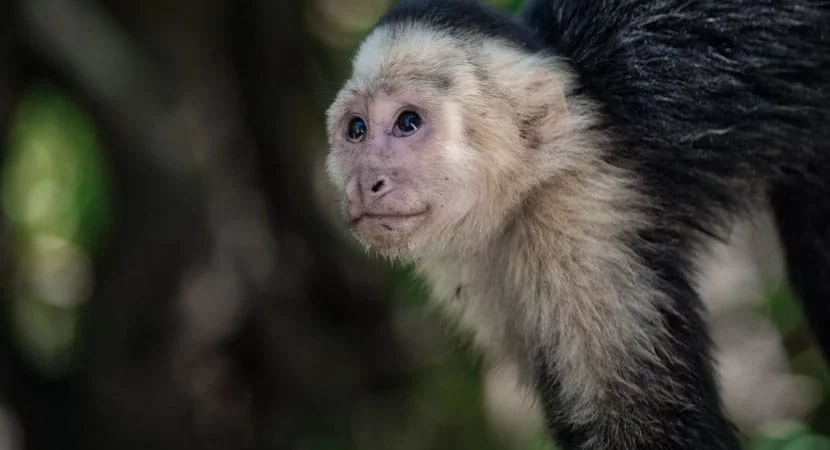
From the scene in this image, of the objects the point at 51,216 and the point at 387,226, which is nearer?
the point at 387,226

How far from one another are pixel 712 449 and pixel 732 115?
0.80m

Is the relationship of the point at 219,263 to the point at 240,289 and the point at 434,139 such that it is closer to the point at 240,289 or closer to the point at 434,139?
the point at 240,289

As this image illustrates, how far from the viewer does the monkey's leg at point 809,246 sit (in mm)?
2869

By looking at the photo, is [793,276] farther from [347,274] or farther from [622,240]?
[347,274]

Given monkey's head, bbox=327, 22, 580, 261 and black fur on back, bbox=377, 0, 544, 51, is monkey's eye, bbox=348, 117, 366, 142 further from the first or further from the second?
black fur on back, bbox=377, 0, 544, 51

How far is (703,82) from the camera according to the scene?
8.14 ft

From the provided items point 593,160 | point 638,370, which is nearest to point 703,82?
point 593,160

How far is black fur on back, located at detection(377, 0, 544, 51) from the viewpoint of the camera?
2.50 meters

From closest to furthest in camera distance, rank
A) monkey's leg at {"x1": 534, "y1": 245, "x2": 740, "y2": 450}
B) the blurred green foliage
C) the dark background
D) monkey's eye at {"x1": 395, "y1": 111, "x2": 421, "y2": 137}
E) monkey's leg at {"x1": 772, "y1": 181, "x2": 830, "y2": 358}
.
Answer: monkey's leg at {"x1": 534, "y1": 245, "x2": 740, "y2": 450} → monkey's eye at {"x1": 395, "y1": 111, "x2": 421, "y2": 137} → monkey's leg at {"x1": 772, "y1": 181, "x2": 830, "y2": 358} → the dark background → the blurred green foliage

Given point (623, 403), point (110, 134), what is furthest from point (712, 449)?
point (110, 134)

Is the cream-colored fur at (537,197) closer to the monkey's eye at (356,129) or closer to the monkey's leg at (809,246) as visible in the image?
the monkey's eye at (356,129)

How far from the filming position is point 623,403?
7.64 feet

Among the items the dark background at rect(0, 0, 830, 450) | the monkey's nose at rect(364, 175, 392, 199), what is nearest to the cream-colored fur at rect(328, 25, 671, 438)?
the monkey's nose at rect(364, 175, 392, 199)

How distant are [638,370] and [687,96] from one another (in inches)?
A: 26.3
